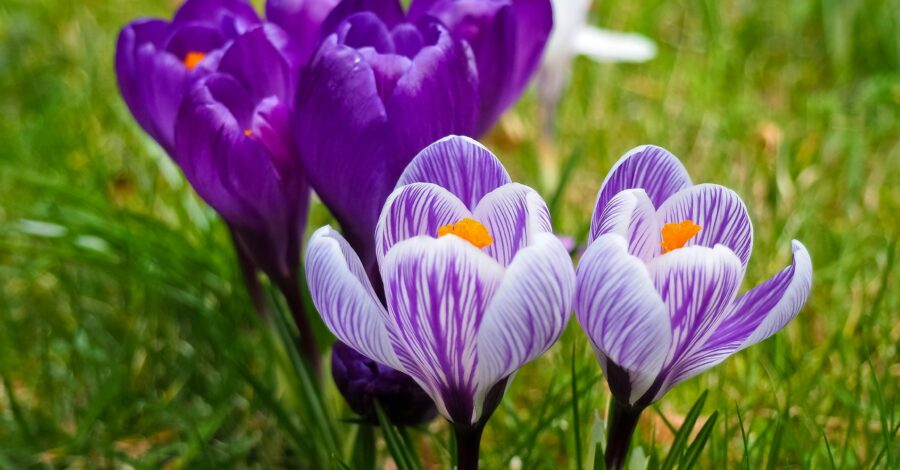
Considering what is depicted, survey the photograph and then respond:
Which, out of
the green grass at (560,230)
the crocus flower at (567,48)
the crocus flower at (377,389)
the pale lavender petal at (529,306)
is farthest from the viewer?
the crocus flower at (567,48)

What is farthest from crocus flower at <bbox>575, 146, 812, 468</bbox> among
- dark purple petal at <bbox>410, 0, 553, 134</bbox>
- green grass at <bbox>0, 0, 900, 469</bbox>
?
dark purple petal at <bbox>410, 0, 553, 134</bbox>

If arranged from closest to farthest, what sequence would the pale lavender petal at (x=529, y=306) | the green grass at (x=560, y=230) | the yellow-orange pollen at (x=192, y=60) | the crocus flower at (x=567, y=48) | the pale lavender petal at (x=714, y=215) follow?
the pale lavender petal at (x=529, y=306)
the pale lavender petal at (x=714, y=215)
the yellow-orange pollen at (x=192, y=60)
the green grass at (x=560, y=230)
the crocus flower at (x=567, y=48)

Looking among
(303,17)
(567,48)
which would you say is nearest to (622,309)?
(303,17)

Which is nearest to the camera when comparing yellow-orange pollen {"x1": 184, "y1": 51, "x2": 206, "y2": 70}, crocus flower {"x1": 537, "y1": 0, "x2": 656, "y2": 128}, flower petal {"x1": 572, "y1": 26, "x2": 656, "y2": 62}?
yellow-orange pollen {"x1": 184, "y1": 51, "x2": 206, "y2": 70}

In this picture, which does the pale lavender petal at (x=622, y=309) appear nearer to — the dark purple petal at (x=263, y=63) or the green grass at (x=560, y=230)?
the green grass at (x=560, y=230)

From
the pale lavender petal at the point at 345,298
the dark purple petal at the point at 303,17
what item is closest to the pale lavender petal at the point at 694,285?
the pale lavender petal at the point at 345,298

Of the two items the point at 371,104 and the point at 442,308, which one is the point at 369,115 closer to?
the point at 371,104

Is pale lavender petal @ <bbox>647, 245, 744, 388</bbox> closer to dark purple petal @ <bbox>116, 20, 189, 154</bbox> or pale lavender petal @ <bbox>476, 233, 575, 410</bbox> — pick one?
pale lavender petal @ <bbox>476, 233, 575, 410</bbox>
